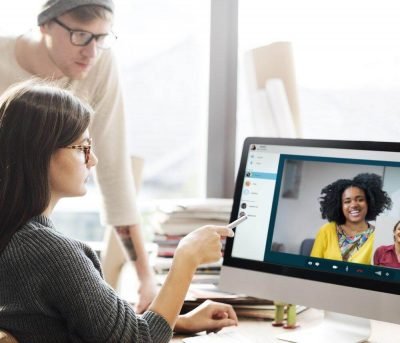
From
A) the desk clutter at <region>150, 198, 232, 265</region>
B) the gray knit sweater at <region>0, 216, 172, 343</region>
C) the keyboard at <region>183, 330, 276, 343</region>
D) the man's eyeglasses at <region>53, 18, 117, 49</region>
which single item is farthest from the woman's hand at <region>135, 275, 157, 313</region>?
the man's eyeglasses at <region>53, 18, 117, 49</region>

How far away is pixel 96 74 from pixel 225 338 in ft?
3.17

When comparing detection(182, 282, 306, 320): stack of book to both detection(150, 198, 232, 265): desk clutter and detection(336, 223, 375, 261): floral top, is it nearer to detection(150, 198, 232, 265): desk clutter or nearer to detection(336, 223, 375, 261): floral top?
detection(336, 223, 375, 261): floral top

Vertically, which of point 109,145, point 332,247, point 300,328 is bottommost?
point 300,328

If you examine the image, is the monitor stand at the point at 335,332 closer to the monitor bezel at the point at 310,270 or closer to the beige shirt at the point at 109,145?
the monitor bezel at the point at 310,270

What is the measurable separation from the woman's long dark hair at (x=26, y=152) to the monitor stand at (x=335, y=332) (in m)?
0.66

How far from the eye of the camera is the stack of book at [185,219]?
2346 millimetres

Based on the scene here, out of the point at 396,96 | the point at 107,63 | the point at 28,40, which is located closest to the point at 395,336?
the point at 396,96

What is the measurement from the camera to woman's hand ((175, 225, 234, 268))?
1545mm

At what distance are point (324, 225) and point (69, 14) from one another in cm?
89

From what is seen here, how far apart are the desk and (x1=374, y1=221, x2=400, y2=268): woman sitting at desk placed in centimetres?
21


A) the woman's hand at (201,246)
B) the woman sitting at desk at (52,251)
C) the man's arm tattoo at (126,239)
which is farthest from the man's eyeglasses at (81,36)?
the woman's hand at (201,246)

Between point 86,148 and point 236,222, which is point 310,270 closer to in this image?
point 236,222

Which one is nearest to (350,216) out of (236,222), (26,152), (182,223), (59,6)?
(236,222)

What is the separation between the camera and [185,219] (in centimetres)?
236
